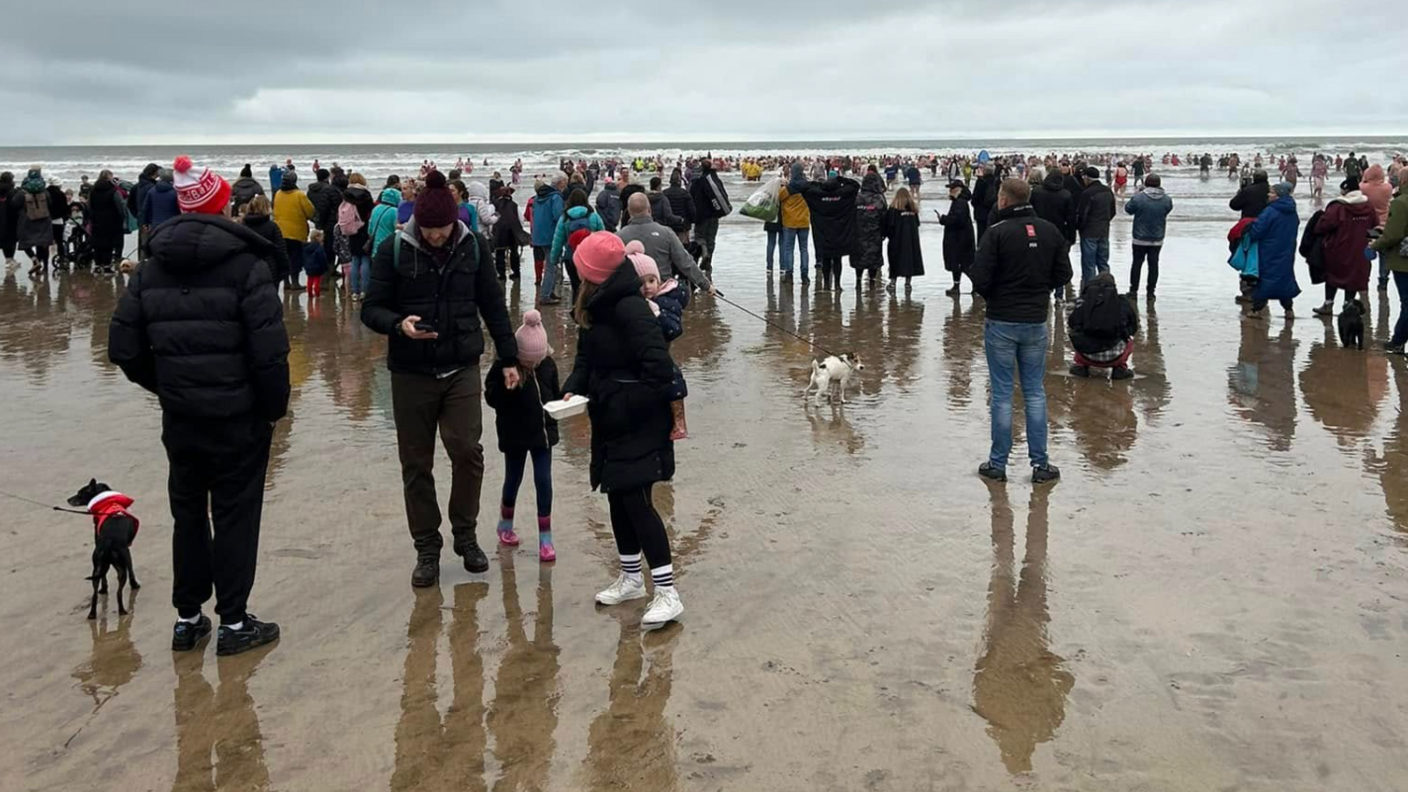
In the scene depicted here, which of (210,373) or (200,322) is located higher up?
(200,322)

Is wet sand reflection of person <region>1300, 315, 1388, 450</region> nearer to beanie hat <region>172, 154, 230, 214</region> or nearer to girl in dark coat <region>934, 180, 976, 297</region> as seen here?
girl in dark coat <region>934, 180, 976, 297</region>

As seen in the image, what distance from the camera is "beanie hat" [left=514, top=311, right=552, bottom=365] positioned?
5.51 meters

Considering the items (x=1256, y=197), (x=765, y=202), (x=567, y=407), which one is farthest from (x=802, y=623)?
(x=765, y=202)

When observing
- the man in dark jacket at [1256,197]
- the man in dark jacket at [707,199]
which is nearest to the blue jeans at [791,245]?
the man in dark jacket at [707,199]

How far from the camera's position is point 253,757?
153 inches

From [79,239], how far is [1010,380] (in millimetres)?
17242

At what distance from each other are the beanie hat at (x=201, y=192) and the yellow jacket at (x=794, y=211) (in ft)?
39.9

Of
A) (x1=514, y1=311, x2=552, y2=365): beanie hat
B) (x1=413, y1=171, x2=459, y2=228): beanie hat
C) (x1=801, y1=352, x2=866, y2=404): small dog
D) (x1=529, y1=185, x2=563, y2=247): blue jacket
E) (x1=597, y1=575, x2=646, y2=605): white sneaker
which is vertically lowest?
(x1=597, y1=575, x2=646, y2=605): white sneaker

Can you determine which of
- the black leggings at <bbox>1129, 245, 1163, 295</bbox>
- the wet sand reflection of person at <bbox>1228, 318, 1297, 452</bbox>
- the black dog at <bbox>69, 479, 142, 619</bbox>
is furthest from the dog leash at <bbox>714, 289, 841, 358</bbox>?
the black dog at <bbox>69, 479, 142, 619</bbox>

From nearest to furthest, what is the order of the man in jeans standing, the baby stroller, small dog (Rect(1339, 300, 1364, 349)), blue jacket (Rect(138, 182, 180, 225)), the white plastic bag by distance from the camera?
the man in jeans standing < small dog (Rect(1339, 300, 1364, 349)) < blue jacket (Rect(138, 182, 180, 225)) < the white plastic bag < the baby stroller

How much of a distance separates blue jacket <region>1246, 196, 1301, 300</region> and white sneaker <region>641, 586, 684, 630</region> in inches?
410

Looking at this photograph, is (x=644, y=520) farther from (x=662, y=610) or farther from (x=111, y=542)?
(x=111, y=542)

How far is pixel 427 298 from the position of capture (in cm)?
521

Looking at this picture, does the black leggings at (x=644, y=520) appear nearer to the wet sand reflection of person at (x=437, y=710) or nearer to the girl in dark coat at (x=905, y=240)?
the wet sand reflection of person at (x=437, y=710)
